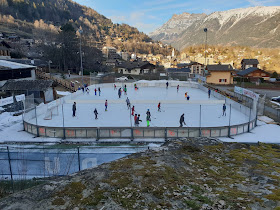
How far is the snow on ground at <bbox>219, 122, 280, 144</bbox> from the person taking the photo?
17703 millimetres

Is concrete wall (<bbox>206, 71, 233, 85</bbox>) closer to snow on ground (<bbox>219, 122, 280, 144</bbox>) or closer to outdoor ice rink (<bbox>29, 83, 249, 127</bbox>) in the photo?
outdoor ice rink (<bbox>29, 83, 249, 127</bbox>)

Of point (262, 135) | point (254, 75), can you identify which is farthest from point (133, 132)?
point (254, 75)

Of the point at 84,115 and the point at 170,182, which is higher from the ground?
the point at 170,182

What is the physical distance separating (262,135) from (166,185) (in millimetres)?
17156

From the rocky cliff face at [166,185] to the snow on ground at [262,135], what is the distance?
11528mm

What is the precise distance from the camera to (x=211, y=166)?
6332 mm

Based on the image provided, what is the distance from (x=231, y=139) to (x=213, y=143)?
10268mm

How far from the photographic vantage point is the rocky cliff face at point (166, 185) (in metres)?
4.20

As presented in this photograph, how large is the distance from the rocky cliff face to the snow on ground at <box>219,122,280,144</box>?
454 inches

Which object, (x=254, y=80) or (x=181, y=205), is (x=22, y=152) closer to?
(x=181, y=205)

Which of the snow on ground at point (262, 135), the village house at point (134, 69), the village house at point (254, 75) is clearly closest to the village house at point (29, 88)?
the snow on ground at point (262, 135)

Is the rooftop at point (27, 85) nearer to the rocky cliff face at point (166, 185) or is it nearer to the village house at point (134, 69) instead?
the rocky cliff face at point (166, 185)

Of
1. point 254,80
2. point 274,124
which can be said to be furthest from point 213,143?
point 254,80

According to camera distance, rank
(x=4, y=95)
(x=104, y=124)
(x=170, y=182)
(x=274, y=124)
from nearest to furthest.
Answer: (x=170, y=182) → (x=104, y=124) → (x=274, y=124) → (x=4, y=95)
